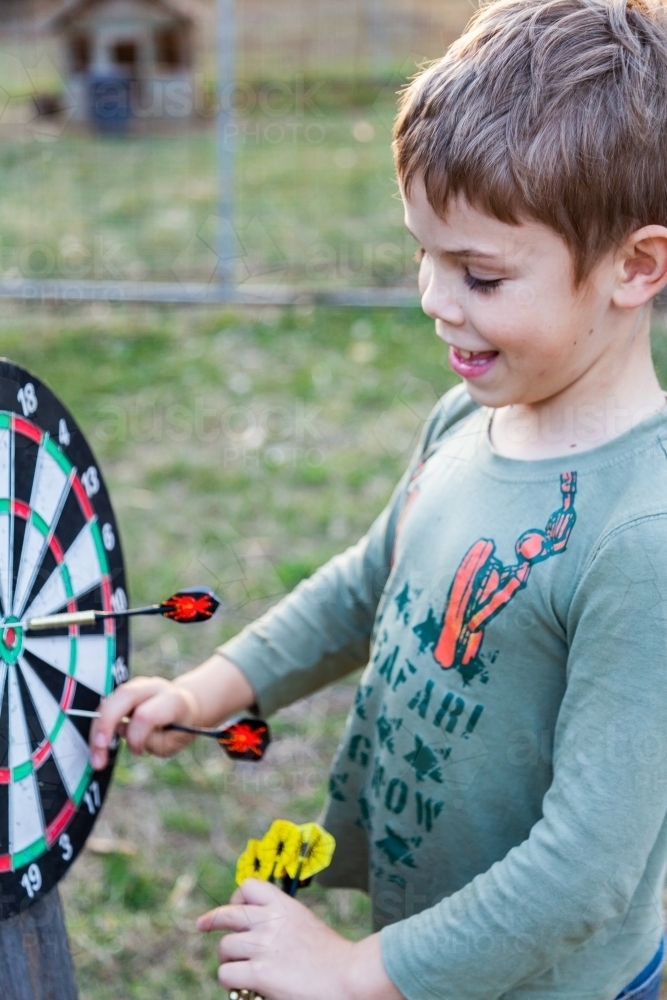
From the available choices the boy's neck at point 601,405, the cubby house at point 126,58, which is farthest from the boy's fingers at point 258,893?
the cubby house at point 126,58

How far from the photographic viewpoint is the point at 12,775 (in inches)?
33.2

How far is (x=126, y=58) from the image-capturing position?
694cm

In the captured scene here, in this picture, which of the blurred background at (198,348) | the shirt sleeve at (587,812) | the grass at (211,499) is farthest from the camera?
the blurred background at (198,348)

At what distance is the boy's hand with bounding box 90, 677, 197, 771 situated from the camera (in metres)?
0.97

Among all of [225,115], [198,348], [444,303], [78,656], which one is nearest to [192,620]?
[78,656]

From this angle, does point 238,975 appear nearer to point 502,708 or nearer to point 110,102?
point 502,708

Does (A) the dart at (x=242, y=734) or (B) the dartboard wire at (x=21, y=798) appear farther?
(A) the dart at (x=242, y=734)

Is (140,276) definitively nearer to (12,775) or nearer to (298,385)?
(298,385)

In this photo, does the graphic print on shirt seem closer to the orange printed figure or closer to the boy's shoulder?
the orange printed figure

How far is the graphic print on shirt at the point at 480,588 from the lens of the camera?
2.91 feet

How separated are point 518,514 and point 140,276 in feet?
12.7

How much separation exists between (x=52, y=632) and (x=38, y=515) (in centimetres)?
9

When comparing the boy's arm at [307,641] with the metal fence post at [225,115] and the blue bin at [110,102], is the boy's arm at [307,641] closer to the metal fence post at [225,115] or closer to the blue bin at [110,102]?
the metal fence post at [225,115]

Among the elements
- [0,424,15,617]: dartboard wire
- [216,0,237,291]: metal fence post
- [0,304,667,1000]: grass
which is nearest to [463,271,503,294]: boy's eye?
[0,424,15,617]: dartboard wire
